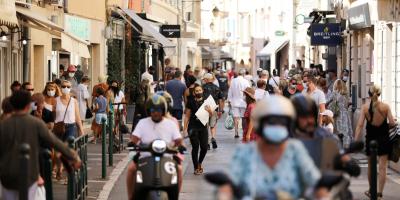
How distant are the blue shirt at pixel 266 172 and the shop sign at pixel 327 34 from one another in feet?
94.8

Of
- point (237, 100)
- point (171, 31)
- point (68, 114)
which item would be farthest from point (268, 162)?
point (171, 31)

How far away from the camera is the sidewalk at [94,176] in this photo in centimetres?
1897

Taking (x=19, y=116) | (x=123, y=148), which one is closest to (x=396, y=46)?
(x=123, y=148)

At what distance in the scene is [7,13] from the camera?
2142cm

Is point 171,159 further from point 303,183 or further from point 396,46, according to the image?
point 396,46

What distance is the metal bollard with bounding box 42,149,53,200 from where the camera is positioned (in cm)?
1361

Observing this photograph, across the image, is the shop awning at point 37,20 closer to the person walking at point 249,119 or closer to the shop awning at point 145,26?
the person walking at point 249,119

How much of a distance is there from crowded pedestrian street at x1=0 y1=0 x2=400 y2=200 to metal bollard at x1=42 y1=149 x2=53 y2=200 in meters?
0.04

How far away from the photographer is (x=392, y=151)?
18688 millimetres

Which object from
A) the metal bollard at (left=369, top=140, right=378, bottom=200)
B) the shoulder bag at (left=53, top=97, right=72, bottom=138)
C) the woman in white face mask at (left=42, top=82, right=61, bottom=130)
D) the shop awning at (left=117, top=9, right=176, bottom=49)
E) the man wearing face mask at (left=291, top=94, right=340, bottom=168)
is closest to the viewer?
the man wearing face mask at (left=291, top=94, right=340, bottom=168)

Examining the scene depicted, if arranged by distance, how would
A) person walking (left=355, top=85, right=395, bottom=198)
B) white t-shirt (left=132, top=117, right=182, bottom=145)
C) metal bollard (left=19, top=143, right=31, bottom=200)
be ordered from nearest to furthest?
metal bollard (left=19, top=143, right=31, bottom=200), white t-shirt (left=132, top=117, right=182, bottom=145), person walking (left=355, top=85, right=395, bottom=198)

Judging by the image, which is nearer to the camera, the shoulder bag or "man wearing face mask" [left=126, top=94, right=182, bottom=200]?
"man wearing face mask" [left=126, top=94, right=182, bottom=200]

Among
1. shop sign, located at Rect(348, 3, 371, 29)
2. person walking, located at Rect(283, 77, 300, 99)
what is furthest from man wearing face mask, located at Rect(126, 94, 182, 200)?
shop sign, located at Rect(348, 3, 371, 29)

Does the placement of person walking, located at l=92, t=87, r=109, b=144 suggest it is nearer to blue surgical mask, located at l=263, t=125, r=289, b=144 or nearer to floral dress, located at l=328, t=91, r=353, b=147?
floral dress, located at l=328, t=91, r=353, b=147
